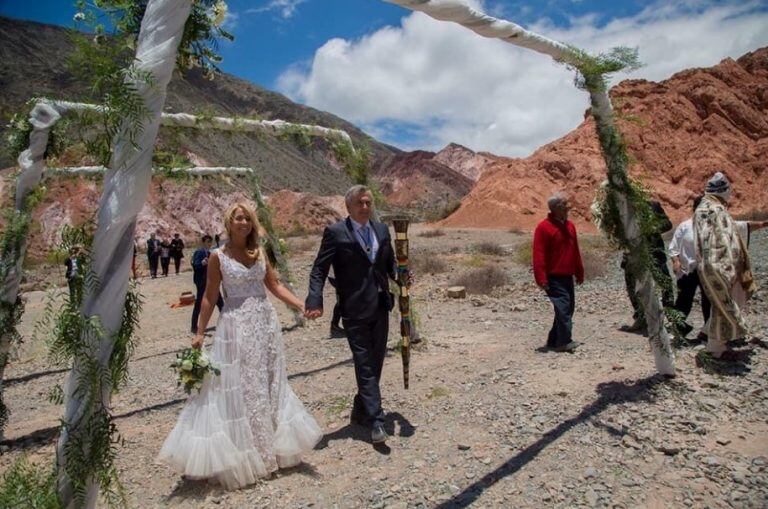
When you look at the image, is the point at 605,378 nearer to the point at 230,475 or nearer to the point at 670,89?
the point at 230,475

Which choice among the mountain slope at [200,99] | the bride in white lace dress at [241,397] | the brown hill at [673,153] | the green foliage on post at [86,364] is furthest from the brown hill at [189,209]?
the green foliage on post at [86,364]

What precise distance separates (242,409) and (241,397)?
8 cm

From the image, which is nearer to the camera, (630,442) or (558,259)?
(630,442)

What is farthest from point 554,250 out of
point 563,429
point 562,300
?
point 563,429

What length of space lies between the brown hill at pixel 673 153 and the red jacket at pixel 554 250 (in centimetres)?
3024

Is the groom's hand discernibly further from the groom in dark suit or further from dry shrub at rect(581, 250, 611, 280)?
dry shrub at rect(581, 250, 611, 280)

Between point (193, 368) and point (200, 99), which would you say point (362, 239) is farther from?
point (200, 99)

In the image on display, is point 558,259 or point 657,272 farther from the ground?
point 558,259

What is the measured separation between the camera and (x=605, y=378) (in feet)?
16.9

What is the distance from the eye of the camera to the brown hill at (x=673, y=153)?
35.9m

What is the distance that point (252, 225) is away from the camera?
3850 millimetres

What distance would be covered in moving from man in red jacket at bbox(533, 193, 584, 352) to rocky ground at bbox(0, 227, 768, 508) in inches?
23.2

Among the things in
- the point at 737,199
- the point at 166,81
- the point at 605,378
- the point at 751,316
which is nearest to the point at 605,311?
the point at 751,316

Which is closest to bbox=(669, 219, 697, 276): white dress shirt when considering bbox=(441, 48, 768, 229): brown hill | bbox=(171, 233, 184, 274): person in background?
bbox=(171, 233, 184, 274): person in background
